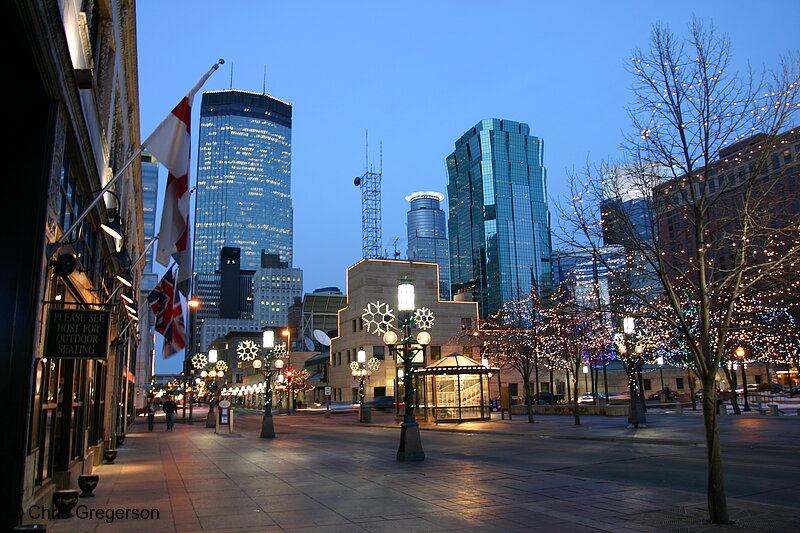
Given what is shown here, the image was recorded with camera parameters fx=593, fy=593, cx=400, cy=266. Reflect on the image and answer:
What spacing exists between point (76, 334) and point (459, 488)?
319 inches

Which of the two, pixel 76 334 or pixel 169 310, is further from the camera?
Result: pixel 169 310

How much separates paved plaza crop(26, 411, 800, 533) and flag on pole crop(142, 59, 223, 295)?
5753 mm

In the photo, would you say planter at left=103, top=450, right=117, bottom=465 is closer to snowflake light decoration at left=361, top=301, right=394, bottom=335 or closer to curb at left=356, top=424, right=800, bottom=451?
curb at left=356, top=424, right=800, bottom=451

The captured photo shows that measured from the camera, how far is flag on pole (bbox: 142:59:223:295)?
447 inches

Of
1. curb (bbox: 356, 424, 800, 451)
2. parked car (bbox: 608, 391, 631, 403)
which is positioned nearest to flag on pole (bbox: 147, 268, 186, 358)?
curb (bbox: 356, 424, 800, 451)

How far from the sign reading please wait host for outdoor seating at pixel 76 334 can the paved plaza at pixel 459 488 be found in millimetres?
2819

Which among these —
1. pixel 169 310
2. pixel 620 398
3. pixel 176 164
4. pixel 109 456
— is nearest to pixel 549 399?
pixel 620 398

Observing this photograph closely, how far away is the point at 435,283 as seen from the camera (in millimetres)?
88000

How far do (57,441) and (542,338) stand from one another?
39.5 m

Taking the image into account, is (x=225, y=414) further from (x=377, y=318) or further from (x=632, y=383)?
(x=377, y=318)

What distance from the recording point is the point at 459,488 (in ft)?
41.3

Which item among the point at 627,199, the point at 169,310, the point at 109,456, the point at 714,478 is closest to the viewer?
the point at 714,478

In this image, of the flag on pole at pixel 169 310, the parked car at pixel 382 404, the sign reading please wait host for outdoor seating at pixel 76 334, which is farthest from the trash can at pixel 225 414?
the parked car at pixel 382 404

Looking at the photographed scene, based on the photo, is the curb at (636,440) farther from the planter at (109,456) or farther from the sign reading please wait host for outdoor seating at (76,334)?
the sign reading please wait host for outdoor seating at (76,334)
